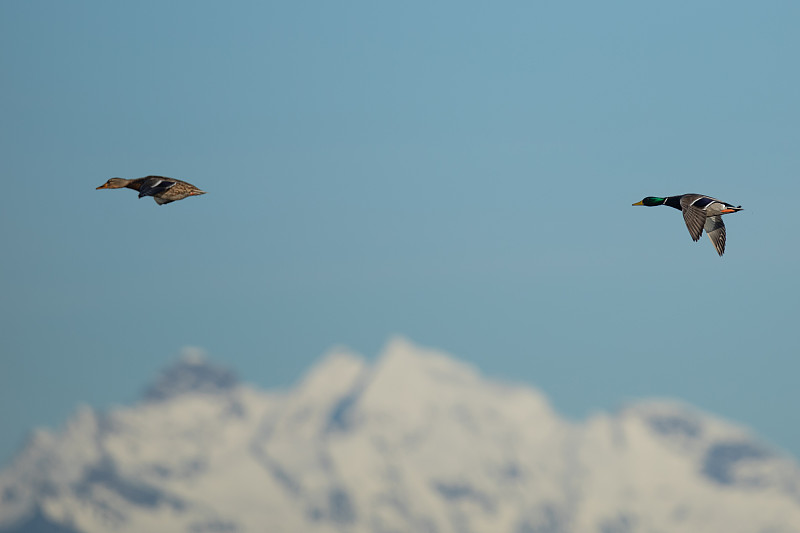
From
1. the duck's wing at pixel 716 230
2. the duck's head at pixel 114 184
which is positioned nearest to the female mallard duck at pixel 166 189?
the duck's head at pixel 114 184

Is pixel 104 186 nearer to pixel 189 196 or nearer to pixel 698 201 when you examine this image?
pixel 189 196

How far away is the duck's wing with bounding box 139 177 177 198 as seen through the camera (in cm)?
9825

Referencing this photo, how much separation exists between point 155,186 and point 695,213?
37860 mm

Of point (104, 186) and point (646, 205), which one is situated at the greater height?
point (646, 205)

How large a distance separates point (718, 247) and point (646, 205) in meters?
Result: 11.0

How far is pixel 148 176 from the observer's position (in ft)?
340

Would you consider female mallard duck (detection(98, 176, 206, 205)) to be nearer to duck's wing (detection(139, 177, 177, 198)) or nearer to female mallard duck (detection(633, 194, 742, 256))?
duck's wing (detection(139, 177, 177, 198))

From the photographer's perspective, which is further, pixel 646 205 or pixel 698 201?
pixel 646 205

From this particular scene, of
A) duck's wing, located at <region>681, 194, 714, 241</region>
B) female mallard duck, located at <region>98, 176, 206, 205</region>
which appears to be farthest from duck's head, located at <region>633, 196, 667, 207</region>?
female mallard duck, located at <region>98, 176, 206, 205</region>

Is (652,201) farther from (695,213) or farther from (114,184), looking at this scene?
(114,184)

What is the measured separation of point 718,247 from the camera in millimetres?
95250

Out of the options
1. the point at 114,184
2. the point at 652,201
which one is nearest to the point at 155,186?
the point at 114,184

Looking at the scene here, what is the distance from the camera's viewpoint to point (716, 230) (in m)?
95.8

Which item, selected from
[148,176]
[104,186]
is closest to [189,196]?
[148,176]
